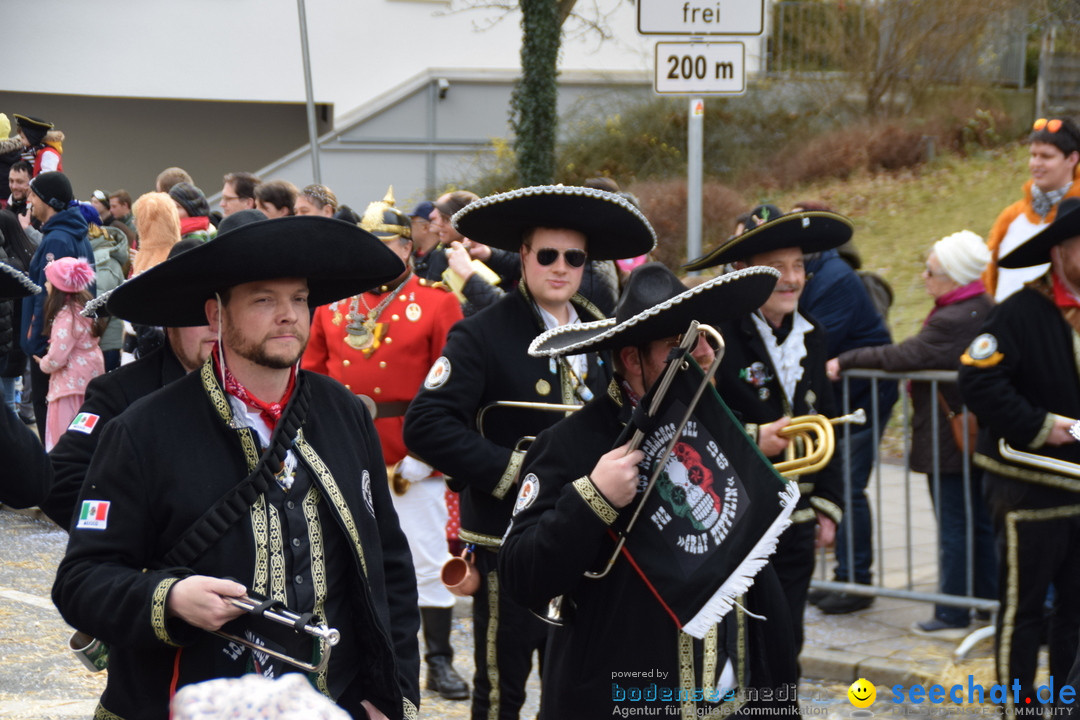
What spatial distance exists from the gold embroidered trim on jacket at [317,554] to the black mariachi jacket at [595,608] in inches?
20.9

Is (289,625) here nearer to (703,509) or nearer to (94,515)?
(94,515)

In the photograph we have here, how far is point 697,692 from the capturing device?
3410 millimetres

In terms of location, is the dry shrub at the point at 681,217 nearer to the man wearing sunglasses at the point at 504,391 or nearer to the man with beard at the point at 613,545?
the man wearing sunglasses at the point at 504,391

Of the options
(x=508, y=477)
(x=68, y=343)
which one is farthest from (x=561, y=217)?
(x=68, y=343)

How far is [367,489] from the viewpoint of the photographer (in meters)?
3.30

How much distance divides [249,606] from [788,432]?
2.45 m

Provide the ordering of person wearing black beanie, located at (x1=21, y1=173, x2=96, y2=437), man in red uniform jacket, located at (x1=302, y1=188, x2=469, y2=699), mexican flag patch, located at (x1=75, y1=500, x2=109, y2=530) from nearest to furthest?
mexican flag patch, located at (x1=75, y1=500, x2=109, y2=530), man in red uniform jacket, located at (x1=302, y1=188, x2=469, y2=699), person wearing black beanie, located at (x1=21, y1=173, x2=96, y2=437)

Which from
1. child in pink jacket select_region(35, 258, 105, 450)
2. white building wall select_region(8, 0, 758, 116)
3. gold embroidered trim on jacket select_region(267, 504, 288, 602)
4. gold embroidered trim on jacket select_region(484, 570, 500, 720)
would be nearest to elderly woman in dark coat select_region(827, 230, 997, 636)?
gold embroidered trim on jacket select_region(484, 570, 500, 720)

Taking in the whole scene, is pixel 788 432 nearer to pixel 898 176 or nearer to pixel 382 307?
pixel 382 307

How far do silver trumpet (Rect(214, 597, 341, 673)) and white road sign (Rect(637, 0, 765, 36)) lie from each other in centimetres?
484

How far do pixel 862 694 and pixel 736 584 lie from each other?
2995 millimetres

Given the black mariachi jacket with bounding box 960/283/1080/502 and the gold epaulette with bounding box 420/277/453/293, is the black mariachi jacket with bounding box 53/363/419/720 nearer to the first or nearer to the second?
the black mariachi jacket with bounding box 960/283/1080/502

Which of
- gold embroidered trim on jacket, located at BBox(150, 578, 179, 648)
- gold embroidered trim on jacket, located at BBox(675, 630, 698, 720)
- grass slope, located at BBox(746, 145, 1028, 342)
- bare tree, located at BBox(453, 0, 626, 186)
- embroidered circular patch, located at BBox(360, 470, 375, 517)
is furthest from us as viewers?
bare tree, located at BBox(453, 0, 626, 186)

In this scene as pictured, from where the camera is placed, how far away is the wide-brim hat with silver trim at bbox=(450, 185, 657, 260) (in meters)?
4.59
